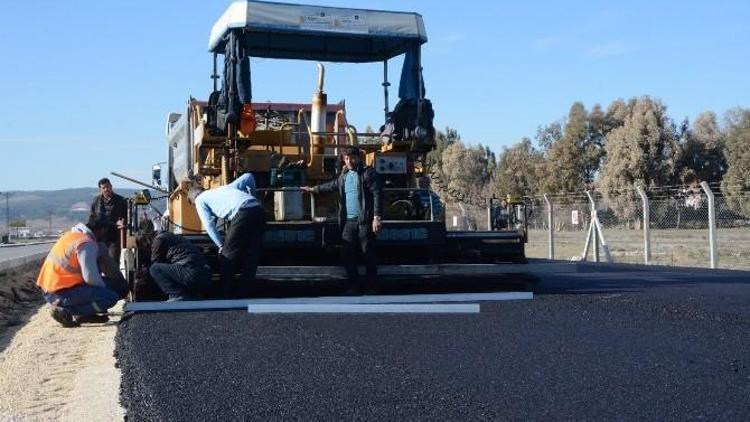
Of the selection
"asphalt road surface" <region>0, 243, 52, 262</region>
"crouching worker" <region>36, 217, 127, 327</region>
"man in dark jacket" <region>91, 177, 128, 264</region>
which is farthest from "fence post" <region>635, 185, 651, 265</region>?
"asphalt road surface" <region>0, 243, 52, 262</region>

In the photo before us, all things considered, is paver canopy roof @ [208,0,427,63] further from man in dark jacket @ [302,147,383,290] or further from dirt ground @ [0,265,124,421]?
dirt ground @ [0,265,124,421]

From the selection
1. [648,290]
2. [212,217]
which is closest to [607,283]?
[648,290]

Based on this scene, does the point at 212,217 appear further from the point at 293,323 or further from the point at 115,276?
the point at 293,323

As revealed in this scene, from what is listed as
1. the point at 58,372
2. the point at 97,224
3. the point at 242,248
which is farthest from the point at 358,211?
the point at 58,372

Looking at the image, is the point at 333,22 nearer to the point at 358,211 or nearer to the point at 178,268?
the point at 358,211

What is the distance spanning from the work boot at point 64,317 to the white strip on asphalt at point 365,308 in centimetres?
185

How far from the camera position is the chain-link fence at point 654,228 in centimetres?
1991

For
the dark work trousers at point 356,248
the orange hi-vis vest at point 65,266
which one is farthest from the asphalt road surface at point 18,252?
the dark work trousers at point 356,248

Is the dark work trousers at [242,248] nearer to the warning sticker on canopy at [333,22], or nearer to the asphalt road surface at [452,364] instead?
the asphalt road surface at [452,364]

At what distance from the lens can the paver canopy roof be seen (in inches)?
407

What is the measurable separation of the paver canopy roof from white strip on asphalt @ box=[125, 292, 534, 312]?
9.89 feet

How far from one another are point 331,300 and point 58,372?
9.96 feet

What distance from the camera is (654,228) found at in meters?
24.0

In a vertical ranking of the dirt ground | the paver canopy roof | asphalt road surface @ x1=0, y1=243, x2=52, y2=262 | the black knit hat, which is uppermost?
the paver canopy roof
